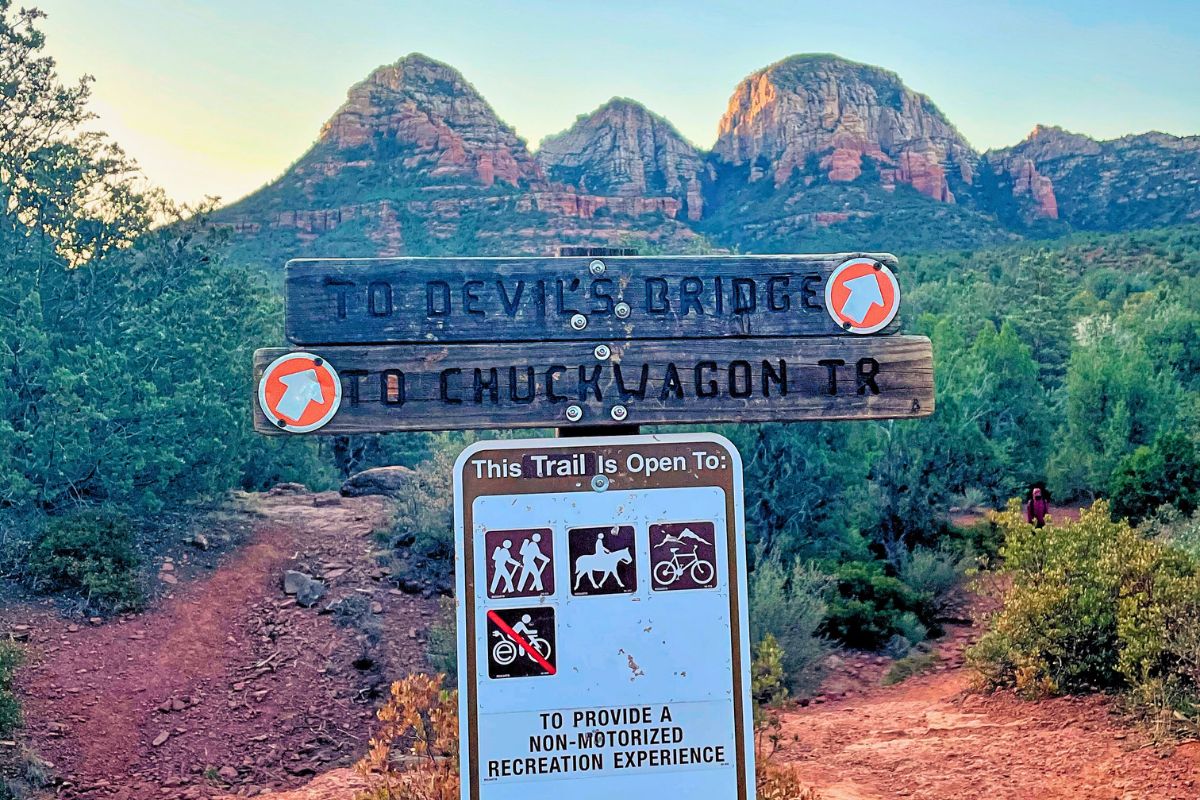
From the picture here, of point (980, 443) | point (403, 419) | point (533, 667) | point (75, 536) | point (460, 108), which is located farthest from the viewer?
point (460, 108)

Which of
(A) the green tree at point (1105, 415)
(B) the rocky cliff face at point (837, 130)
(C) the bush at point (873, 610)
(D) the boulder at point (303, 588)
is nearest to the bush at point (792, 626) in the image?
(C) the bush at point (873, 610)

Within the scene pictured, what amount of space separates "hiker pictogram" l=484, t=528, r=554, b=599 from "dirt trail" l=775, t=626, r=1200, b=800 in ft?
13.7

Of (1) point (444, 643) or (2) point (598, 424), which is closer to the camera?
(2) point (598, 424)

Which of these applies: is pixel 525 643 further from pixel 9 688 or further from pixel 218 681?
pixel 218 681

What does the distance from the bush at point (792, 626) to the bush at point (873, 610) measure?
73cm

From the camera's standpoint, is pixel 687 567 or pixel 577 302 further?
pixel 577 302

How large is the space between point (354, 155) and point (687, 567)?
238 feet

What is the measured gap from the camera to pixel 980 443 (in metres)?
16.0

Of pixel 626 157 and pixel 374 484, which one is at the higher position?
pixel 626 157

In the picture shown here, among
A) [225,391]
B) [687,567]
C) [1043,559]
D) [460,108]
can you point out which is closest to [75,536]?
[225,391]

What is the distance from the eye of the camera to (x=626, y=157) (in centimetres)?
9281

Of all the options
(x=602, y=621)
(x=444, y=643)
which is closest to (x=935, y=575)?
(x=444, y=643)

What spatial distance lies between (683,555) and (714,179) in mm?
93056

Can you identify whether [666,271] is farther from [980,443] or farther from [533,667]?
[980,443]
